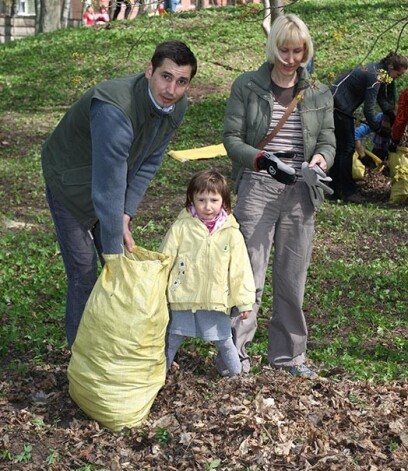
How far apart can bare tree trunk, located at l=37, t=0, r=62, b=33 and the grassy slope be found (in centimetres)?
474

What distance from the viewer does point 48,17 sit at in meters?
28.6

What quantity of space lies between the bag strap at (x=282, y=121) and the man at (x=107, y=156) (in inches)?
21.6

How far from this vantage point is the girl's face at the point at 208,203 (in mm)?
5145

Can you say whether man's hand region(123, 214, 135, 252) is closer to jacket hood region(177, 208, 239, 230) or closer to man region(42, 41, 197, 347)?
man region(42, 41, 197, 347)

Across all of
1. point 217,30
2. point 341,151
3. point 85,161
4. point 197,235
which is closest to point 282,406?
point 197,235

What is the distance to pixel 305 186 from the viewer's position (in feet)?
17.9

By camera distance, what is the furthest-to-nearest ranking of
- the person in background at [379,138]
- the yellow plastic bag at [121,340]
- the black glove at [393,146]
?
the person in background at [379,138]
the black glove at [393,146]
the yellow plastic bag at [121,340]

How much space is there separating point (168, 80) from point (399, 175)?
6958 mm

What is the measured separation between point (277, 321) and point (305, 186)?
873 mm

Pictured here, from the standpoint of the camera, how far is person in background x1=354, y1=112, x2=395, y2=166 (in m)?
12.0

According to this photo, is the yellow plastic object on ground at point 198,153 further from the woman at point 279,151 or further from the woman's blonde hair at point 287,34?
the woman's blonde hair at point 287,34

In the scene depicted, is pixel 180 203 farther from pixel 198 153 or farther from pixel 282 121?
pixel 282 121

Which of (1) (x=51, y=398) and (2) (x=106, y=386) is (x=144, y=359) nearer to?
(2) (x=106, y=386)

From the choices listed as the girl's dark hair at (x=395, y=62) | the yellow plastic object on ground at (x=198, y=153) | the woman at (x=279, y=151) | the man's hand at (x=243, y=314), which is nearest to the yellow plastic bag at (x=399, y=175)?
the girl's dark hair at (x=395, y=62)
